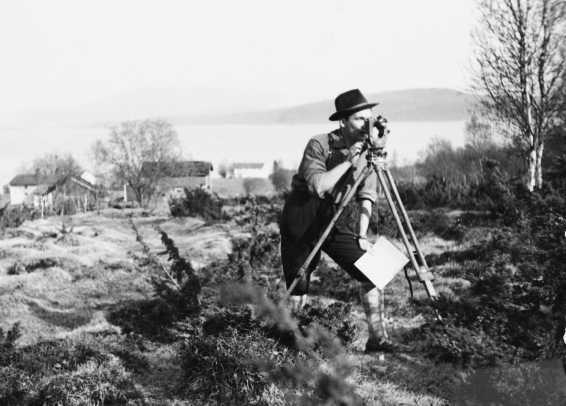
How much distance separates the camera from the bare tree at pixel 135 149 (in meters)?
54.8

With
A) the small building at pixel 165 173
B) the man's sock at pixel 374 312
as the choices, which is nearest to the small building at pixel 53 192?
the small building at pixel 165 173

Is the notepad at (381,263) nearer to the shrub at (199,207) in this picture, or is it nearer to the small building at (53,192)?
the shrub at (199,207)

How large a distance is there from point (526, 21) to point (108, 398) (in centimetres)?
1667

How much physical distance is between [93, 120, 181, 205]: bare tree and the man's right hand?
165ft

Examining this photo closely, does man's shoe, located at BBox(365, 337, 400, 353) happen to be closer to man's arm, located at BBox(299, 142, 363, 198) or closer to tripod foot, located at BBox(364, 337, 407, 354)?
tripod foot, located at BBox(364, 337, 407, 354)

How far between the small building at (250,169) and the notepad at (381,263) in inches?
4441

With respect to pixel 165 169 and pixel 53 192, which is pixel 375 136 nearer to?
pixel 53 192

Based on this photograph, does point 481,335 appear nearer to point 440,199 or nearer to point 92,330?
point 92,330

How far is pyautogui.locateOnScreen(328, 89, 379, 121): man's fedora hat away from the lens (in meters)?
4.70

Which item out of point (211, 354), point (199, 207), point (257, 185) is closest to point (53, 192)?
point (199, 207)

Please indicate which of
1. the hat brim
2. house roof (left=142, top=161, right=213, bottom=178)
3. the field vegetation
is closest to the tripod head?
the hat brim

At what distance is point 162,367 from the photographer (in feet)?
16.6

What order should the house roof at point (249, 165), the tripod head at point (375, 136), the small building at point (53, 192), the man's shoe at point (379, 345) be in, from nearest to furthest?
the tripod head at point (375, 136) → the man's shoe at point (379, 345) → the small building at point (53, 192) → the house roof at point (249, 165)

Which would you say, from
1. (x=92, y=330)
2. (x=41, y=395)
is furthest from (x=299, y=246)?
(x=92, y=330)
